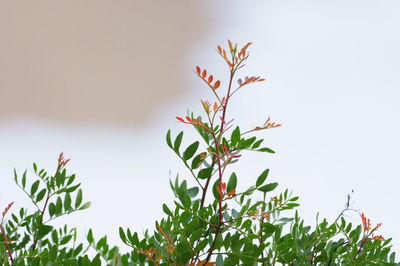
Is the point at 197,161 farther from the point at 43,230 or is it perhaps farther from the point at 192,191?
the point at 43,230

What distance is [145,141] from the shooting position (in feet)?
11.4

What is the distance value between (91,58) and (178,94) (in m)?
0.65

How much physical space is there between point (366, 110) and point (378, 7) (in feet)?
3.49

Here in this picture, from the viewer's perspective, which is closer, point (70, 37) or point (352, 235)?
point (352, 235)

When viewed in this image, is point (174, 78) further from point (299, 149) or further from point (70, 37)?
point (299, 149)

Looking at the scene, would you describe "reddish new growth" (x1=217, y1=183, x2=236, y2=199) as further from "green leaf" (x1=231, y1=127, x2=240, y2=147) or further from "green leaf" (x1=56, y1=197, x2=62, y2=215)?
"green leaf" (x1=56, y1=197, x2=62, y2=215)

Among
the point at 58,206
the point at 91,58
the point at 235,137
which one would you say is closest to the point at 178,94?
the point at 91,58

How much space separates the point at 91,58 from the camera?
12.6 ft

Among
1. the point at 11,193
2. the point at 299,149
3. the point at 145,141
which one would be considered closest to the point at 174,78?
the point at 145,141

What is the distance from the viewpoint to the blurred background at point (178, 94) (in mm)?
2908

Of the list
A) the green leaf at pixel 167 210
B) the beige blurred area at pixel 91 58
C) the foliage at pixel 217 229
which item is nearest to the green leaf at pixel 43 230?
the foliage at pixel 217 229

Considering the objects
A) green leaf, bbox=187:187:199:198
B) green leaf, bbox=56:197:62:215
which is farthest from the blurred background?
green leaf, bbox=187:187:199:198

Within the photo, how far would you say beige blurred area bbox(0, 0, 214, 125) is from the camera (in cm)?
365

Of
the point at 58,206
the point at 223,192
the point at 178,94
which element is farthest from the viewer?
the point at 178,94
